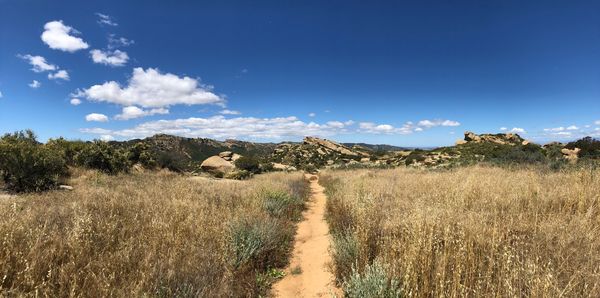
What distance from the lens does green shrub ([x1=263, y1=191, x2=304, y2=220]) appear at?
9.22 meters

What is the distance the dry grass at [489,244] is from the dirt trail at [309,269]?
382 mm

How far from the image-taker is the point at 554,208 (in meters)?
6.25

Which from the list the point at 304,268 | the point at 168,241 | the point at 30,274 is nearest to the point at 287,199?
the point at 304,268

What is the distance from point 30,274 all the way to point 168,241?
6.19ft

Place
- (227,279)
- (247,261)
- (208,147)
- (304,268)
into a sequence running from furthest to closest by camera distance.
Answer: (208,147) < (304,268) < (247,261) < (227,279)

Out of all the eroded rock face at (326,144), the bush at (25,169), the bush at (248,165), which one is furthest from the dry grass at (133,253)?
the eroded rock face at (326,144)

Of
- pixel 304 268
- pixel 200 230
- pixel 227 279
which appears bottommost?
pixel 304 268

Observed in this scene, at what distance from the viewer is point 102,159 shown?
674 inches

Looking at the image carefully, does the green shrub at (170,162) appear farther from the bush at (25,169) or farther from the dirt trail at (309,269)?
the dirt trail at (309,269)

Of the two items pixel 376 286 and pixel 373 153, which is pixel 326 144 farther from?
pixel 376 286

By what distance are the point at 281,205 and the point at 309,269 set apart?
14.1ft

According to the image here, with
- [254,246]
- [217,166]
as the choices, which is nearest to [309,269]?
[254,246]

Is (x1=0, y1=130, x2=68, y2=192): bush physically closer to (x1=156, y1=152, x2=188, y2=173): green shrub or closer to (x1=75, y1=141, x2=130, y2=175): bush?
(x1=75, y1=141, x2=130, y2=175): bush

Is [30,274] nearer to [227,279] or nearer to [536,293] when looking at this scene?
[227,279]
